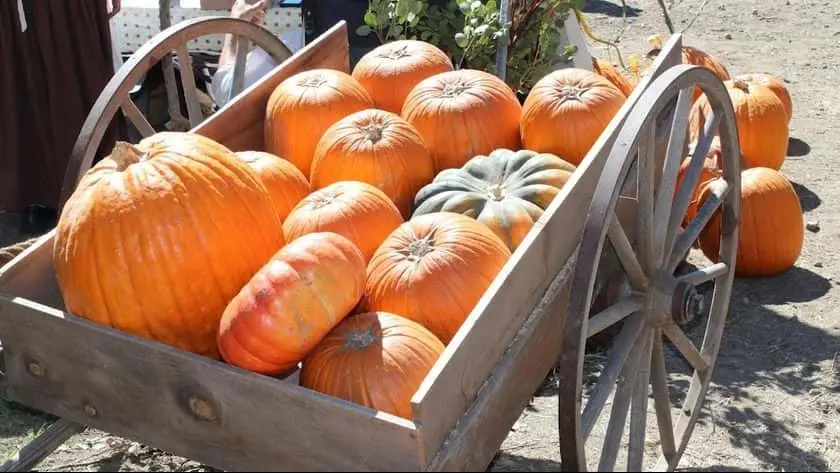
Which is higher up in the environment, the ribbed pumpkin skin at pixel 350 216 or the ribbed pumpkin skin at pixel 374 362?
the ribbed pumpkin skin at pixel 350 216

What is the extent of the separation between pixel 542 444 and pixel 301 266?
1.44m

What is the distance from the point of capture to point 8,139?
16.0ft

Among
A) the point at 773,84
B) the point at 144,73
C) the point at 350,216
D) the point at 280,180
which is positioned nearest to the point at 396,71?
the point at 280,180

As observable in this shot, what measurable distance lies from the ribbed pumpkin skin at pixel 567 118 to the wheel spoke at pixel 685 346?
659mm

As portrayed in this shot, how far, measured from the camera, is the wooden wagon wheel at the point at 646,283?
230 centimetres

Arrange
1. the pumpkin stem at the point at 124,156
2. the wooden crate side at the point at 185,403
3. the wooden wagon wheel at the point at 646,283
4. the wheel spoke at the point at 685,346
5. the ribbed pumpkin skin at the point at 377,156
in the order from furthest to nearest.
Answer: the ribbed pumpkin skin at the point at 377,156
the wheel spoke at the point at 685,346
the pumpkin stem at the point at 124,156
the wooden wagon wheel at the point at 646,283
the wooden crate side at the point at 185,403

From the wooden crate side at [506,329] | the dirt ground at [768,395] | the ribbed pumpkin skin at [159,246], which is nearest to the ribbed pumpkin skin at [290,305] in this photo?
the ribbed pumpkin skin at [159,246]

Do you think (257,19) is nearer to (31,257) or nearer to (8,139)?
(8,139)

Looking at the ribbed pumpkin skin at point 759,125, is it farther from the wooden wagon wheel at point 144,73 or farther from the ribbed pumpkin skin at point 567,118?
the wooden wagon wheel at point 144,73

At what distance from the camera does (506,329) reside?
2430 millimetres

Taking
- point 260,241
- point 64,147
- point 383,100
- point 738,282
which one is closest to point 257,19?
point 64,147

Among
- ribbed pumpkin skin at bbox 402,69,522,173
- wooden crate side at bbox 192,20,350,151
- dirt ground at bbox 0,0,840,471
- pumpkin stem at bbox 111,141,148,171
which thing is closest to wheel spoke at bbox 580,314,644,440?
dirt ground at bbox 0,0,840,471

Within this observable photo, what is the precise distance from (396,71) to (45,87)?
219cm

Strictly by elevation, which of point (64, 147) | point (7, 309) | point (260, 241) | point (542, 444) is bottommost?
point (542, 444)
